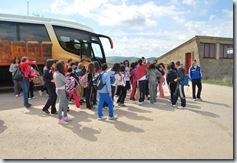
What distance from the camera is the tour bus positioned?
8.87 meters

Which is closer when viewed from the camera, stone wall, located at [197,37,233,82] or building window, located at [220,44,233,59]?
stone wall, located at [197,37,233,82]

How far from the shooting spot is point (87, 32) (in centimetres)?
1095

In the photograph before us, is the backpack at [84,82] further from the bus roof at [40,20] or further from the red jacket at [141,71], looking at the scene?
the bus roof at [40,20]

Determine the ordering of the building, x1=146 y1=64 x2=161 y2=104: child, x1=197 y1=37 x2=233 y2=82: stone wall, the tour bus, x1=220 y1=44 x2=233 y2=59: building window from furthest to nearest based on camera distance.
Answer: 1. x1=220 y1=44 x2=233 y2=59: building window
2. x1=197 y1=37 x2=233 y2=82: stone wall
3. the building
4. the tour bus
5. x1=146 y1=64 x2=161 y2=104: child

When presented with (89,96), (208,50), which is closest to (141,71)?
(89,96)

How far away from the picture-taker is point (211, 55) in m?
23.8

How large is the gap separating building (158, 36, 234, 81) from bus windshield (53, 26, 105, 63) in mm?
15838

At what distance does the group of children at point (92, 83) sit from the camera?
498 cm

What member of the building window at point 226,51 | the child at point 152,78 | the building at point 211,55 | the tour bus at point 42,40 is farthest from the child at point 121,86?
the building window at point 226,51

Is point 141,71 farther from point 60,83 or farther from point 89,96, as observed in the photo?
point 60,83

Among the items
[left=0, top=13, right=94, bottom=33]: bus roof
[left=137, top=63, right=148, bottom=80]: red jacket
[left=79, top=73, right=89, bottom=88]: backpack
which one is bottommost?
[left=79, top=73, right=89, bottom=88]: backpack

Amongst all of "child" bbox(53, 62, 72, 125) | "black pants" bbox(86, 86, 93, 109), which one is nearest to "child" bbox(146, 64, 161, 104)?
"black pants" bbox(86, 86, 93, 109)

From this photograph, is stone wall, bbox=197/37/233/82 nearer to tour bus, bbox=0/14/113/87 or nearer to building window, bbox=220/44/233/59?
building window, bbox=220/44/233/59

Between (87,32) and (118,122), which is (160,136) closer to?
(118,122)
